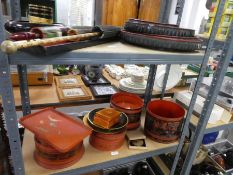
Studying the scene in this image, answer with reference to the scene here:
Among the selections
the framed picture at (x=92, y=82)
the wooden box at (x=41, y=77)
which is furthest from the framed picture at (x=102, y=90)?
the wooden box at (x=41, y=77)

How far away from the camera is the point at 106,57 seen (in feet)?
1.92

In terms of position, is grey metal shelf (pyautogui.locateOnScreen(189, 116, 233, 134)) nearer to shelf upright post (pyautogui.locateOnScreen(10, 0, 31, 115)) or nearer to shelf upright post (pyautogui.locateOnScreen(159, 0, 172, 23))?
shelf upright post (pyautogui.locateOnScreen(159, 0, 172, 23))

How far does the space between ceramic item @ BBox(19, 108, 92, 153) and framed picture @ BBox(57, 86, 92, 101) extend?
328 mm

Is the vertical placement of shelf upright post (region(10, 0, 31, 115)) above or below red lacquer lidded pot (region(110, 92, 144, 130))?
above

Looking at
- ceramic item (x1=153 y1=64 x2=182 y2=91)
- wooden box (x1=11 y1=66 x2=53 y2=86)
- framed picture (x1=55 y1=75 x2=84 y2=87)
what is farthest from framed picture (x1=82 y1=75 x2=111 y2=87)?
ceramic item (x1=153 y1=64 x2=182 y2=91)

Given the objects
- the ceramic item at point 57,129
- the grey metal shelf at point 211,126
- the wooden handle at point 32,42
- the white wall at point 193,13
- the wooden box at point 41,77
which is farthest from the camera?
the white wall at point 193,13

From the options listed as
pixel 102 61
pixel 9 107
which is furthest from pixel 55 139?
pixel 102 61

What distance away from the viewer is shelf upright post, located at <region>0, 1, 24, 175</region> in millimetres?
463

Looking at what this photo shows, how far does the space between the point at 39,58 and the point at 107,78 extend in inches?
45.0

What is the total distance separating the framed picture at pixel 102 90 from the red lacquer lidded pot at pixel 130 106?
0.67 feet

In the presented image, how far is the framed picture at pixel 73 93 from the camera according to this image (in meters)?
1.16

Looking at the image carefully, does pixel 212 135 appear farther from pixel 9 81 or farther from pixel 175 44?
pixel 9 81

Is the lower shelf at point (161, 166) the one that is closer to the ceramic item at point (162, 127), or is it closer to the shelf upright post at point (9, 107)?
the ceramic item at point (162, 127)

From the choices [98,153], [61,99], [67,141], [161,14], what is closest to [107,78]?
[61,99]
